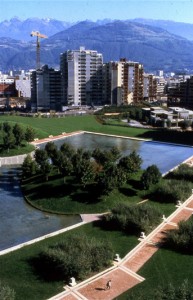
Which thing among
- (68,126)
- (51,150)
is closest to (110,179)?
(51,150)

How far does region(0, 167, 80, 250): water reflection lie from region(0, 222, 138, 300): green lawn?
135 cm

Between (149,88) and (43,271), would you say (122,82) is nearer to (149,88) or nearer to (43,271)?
(149,88)

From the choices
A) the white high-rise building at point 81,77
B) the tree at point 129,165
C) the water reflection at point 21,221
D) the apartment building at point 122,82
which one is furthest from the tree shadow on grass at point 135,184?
the white high-rise building at point 81,77

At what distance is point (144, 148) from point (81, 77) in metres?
32.5

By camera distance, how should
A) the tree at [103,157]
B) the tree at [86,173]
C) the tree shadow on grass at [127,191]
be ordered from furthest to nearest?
1. the tree at [103,157]
2. the tree shadow on grass at [127,191]
3. the tree at [86,173]

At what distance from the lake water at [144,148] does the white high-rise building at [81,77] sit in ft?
74.0

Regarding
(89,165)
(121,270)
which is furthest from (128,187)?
(121,270)

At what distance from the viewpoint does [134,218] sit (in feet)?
59.6

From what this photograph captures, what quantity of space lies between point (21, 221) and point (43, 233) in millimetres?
1941

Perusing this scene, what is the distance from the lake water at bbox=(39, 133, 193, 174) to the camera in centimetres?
3231

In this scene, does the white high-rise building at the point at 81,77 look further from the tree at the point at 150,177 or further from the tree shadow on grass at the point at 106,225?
the tree shadow on grass at the point at 106,225

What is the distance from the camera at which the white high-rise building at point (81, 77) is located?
66.6m

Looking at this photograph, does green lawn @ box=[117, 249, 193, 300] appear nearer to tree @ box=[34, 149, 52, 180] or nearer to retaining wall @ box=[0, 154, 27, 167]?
tree @ box=[34, 149, 52, 180]

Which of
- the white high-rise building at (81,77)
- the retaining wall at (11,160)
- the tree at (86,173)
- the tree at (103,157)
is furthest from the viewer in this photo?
the white high-rise building at (81,77)
